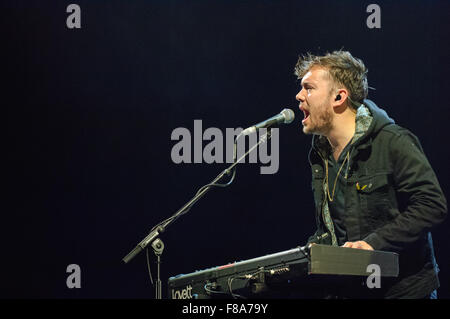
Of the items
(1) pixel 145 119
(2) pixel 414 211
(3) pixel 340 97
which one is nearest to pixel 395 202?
(2) pixel 414 211

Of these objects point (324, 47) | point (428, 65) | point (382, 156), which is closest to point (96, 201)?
point (324, 47)

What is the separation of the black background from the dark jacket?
5.19 feet

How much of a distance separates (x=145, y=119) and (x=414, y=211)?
2.91m

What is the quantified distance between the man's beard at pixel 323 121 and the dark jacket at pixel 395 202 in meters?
0.24

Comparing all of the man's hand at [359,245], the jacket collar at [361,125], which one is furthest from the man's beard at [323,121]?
the man's hand at [359,245]

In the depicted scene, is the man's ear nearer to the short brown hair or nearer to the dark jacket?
the short brown hair

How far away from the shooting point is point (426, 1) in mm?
4066

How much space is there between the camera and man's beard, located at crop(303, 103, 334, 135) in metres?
3.04

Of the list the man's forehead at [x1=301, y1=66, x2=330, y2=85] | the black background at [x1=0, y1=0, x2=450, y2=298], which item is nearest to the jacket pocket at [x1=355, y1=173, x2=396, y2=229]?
the man's forehead at [x1=301, y1=66, x2=330, y2=85]

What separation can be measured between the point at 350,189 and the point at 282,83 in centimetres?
211

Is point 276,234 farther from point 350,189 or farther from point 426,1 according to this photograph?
point 426,1

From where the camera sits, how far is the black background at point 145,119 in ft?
14.3

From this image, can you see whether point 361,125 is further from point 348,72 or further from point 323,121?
point 348,72
